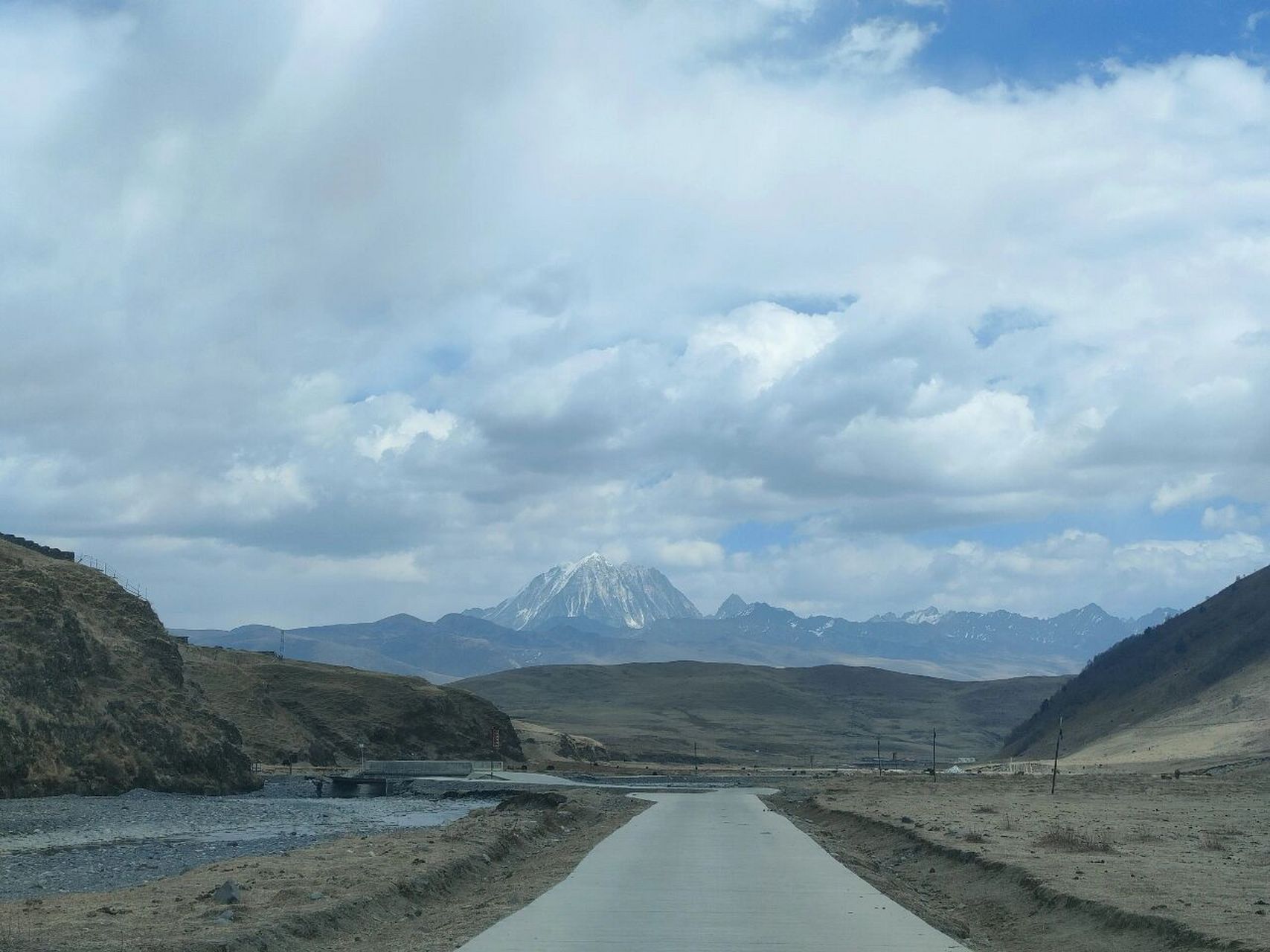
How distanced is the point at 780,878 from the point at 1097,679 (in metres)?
156

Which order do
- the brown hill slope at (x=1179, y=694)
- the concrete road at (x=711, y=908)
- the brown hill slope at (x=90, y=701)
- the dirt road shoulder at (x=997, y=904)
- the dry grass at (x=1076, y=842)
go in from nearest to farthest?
the concrete road at (x=711, y=908) < the dirt road shoulder at (x=997, y=904) < the dry grass at (x=1076, y=842) < the brown hill slope at (x=90, y=701) < the brown hill slope at (x=1179, y=694)

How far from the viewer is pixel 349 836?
36.6 m

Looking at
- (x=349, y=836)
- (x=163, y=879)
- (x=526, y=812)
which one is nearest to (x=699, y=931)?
(x=163, y=879)

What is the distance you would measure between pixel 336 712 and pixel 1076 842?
95.6 meters

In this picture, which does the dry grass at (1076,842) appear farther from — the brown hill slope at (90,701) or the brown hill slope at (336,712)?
the brown hill slope at (336,712)

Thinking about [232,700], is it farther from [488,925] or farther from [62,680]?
[488,925]

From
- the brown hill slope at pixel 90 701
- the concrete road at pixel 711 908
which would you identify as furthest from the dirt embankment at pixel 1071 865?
the brown hill slope at pixel 90 701

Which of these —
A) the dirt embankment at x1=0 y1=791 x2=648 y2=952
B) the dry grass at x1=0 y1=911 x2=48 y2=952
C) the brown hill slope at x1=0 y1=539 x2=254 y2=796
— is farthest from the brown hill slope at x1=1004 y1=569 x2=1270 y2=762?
the dry grass at x1=0 y1=911 x2=48 y2=952

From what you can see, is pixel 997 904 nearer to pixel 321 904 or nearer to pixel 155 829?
pixel 321 904

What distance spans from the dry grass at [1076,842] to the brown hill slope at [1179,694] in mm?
74876

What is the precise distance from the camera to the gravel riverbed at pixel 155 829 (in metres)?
26.6

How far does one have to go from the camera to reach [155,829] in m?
39.8

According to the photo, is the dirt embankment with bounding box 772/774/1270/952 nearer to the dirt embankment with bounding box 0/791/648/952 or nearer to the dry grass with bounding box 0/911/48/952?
the dirt embankment with bounding box 0/791/648/952

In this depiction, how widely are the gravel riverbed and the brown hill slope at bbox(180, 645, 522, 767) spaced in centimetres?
3509
